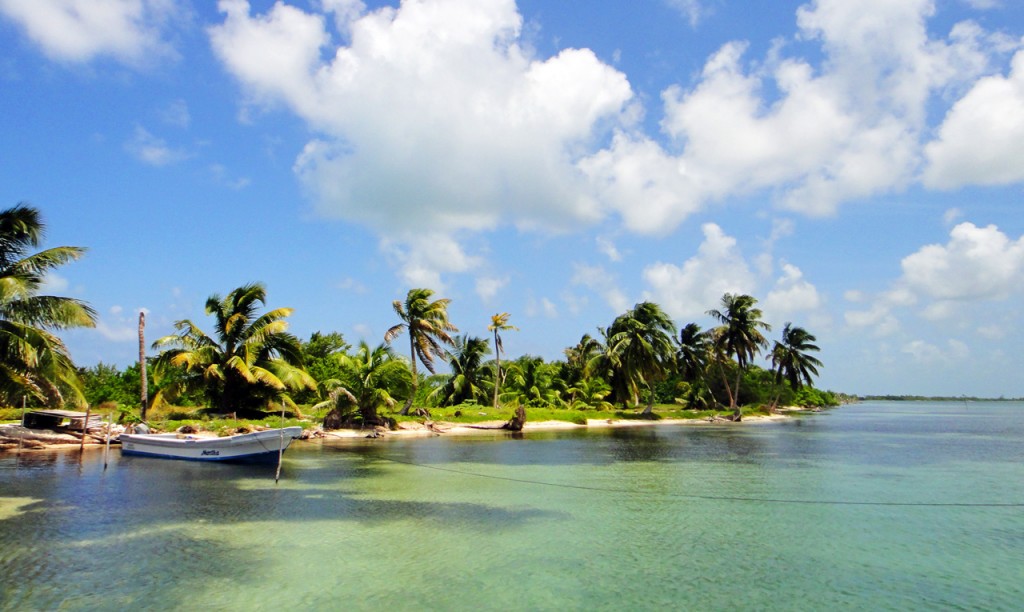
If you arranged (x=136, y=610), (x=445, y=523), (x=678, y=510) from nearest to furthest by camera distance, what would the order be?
(x=136, y=610) < (x=445, y=523) < (x=678, y=510)

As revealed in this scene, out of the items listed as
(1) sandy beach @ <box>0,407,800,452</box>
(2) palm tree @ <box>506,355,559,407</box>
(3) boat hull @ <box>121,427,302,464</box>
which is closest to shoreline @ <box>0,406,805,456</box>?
(1) sandy beach @ <box>0,407,800,452</box>

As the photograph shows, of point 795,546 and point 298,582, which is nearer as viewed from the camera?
point 298,582

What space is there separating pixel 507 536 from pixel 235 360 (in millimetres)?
25019

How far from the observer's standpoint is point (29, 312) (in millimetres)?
19984

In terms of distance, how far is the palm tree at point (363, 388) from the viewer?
33.7 meters

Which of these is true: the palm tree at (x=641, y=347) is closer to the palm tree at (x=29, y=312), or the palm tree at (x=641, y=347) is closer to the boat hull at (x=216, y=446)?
the boat hull at (x=216, y=446)

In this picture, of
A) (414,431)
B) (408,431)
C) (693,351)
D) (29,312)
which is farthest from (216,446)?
(693,351)

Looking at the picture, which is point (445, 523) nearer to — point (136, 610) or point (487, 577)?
point (487, 577)

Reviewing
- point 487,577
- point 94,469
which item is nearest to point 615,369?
point 94,469

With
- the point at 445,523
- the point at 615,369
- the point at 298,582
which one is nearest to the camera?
the point at 298,582

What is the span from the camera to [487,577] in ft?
31.5

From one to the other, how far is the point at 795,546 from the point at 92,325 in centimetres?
2199

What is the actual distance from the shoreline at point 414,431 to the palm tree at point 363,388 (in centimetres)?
96

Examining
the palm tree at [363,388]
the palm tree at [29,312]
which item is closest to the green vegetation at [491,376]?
the palm tree at [363,388]
